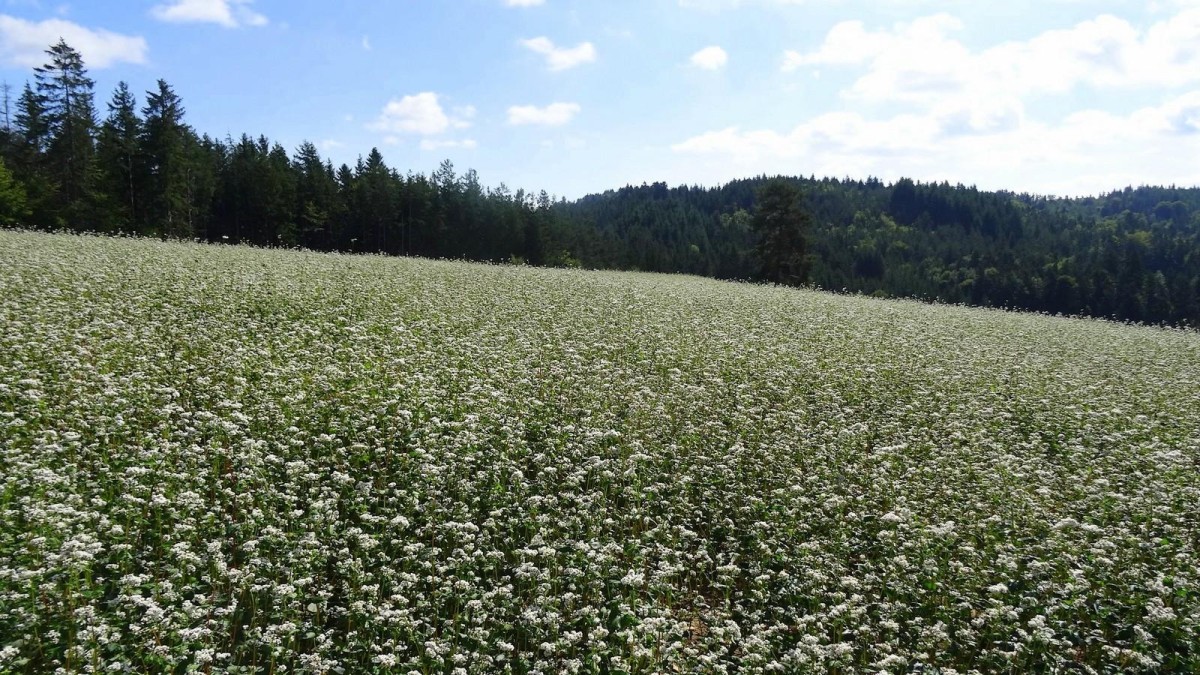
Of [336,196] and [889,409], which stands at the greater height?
[336,196]

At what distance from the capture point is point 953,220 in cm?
18850

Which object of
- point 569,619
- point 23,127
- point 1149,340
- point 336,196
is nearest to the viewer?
point 569,619

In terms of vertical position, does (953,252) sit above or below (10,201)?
above

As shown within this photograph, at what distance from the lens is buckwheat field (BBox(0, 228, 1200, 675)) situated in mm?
5496

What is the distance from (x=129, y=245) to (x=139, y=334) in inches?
702

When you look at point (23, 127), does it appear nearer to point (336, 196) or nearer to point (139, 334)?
point (336, 196)

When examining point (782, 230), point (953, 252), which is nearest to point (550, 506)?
point (782, 230)

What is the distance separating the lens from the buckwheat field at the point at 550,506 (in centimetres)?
550

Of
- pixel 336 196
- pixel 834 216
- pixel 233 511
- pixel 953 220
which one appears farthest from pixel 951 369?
pixel 953 220

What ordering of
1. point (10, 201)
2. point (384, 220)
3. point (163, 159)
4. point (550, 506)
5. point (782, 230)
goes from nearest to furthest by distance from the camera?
point (550, 506) < point (10, 201) < point (163, 159) < point (782, 230) < point (384, 220)

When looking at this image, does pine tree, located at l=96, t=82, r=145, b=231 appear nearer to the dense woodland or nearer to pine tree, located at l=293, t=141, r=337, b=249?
the dense woodland

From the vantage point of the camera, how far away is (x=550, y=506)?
24.7ft

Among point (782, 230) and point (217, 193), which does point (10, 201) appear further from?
point (782, 230)

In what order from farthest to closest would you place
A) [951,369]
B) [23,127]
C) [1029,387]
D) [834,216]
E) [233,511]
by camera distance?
[834,216] → [23,127] → [951,369] → [1029,387] → [233,511]
